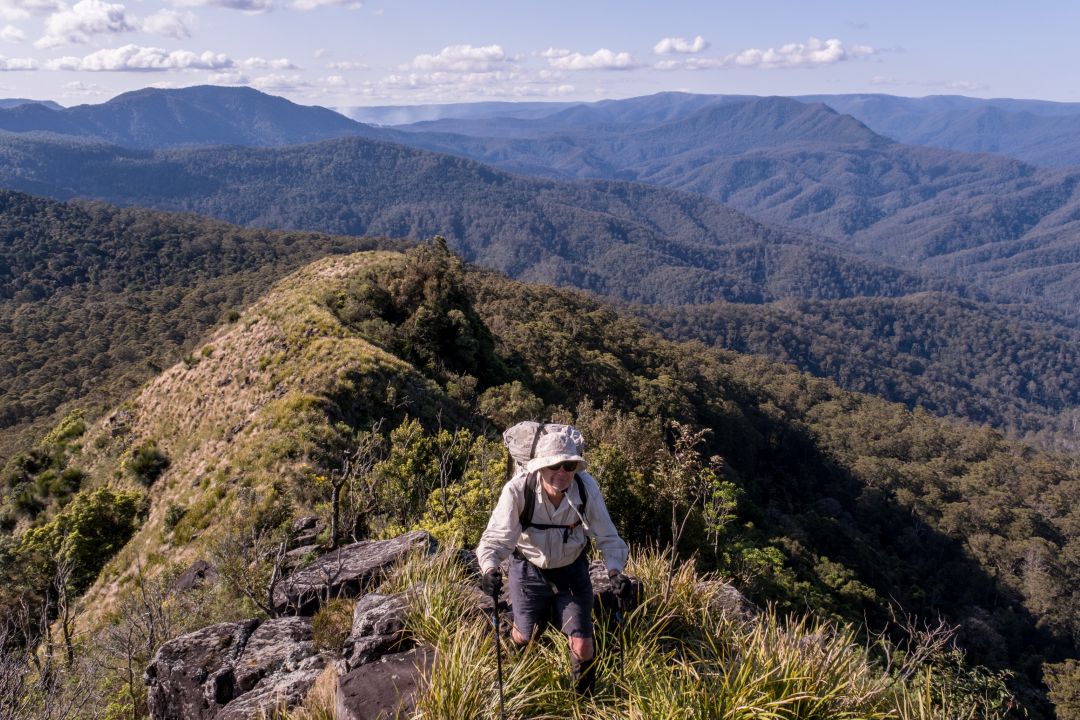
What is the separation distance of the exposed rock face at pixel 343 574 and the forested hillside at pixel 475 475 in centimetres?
76

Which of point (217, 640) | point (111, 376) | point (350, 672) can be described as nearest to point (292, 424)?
point (217, 640)

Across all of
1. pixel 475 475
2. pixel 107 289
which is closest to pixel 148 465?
pixel 475 475

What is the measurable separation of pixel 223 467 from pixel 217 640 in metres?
12.2

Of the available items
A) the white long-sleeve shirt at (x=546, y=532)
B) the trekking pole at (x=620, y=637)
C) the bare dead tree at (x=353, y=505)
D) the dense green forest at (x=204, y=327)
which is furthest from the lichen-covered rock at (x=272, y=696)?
the dense green forest at (x=204, y=327)

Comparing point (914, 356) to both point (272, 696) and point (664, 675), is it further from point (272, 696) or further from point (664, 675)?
point (272, 696)

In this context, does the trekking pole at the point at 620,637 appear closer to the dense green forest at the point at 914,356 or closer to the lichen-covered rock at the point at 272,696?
the lichen-covered rock at the point at 272,696

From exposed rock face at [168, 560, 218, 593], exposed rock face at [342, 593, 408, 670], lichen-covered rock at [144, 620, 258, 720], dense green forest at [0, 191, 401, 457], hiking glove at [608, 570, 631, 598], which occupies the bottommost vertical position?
dense green forest at [0, 191, 401, 457]

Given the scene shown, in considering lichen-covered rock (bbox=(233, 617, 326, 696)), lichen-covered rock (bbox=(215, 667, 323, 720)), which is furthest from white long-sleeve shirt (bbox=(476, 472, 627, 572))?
lichen-covered rock (bbox=(233, 617, 326, 696))

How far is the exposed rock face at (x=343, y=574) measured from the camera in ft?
21.4

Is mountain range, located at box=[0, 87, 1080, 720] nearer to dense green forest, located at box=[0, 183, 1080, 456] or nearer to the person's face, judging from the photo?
dense green forest, located at box=[0, 183, 1080, 456]

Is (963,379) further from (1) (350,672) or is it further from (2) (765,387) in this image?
(1) (350,672)

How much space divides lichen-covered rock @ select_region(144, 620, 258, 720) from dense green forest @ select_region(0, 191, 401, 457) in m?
38.0

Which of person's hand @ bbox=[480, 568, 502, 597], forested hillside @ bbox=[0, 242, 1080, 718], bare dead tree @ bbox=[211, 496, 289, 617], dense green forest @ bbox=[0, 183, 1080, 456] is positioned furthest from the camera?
dense green forest @ bbox=[0, 183, 1080, 456]

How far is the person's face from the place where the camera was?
4.47m
